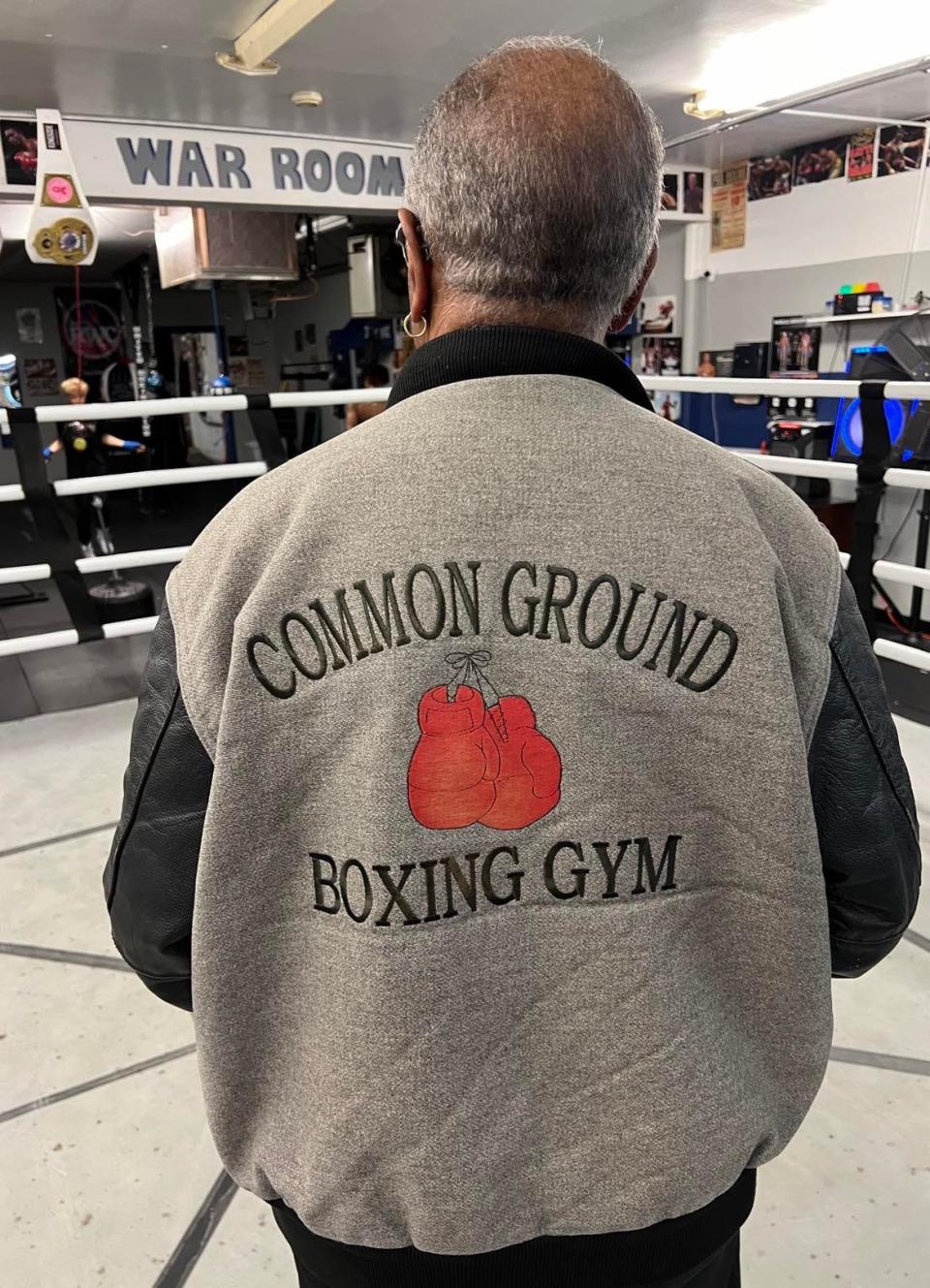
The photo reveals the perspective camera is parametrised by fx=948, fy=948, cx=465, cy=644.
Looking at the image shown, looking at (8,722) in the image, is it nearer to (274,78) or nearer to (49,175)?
(49,175)

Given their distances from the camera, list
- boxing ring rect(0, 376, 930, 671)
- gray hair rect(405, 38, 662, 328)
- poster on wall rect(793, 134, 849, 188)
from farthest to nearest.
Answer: poster on wall rect(793, 134, 849, 188) < boxing ring rect(0, 376, 930, 671) < gray hair rect(405, 38, 662, 328)

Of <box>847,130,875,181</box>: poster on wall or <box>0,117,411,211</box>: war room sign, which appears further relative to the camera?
<box>847,130,875,181</box>: poster on wall

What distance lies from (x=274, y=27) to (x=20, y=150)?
1.93m

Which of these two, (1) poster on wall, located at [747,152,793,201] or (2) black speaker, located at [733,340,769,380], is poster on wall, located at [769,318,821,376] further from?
(1) poster on wall, located at [747,152,793,201]

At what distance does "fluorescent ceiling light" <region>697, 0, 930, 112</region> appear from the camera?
144 inches

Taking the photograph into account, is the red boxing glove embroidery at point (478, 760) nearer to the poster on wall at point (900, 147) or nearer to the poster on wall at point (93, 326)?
the poster on wall at point (900, 147)

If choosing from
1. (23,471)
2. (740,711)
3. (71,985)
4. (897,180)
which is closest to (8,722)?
(23,471)

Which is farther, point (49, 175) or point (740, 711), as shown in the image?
point (49, 175)

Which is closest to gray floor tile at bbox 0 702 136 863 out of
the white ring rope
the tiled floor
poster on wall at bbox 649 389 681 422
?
the tiled floor

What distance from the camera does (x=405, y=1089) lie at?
688mm

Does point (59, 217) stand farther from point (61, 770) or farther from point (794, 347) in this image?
point (794, 347)

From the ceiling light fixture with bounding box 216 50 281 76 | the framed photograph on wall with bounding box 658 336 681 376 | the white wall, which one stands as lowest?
the framed photograph on wall with bounding box 658 336 681 376

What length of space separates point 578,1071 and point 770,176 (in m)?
6.71

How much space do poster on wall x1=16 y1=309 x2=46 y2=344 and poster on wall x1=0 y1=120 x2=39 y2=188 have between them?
28.7 ft
